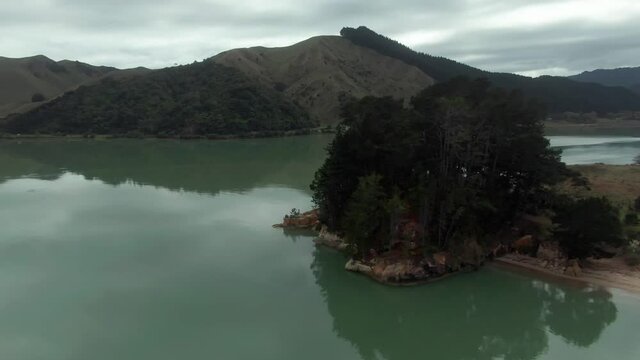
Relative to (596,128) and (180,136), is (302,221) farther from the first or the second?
(596,128)

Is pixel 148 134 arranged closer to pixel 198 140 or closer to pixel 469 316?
pixel 198 140

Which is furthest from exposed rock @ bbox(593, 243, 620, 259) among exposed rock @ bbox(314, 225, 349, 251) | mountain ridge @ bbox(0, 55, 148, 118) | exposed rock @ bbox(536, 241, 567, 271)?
mountain ridge @ bbox(0, 55, 148, 118)

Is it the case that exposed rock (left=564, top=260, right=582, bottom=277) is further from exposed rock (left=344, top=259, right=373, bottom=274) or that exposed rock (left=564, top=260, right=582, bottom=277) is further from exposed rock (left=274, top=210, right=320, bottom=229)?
exposed rock (left=274, top=210, right=320, bottom=229)

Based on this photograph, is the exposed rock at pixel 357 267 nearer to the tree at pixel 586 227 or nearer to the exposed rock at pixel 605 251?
the tree at pixel 586 227

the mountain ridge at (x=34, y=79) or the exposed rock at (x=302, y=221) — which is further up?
the mountain ridge at (x=34, y=79)

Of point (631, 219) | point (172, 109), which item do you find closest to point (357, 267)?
point (631, 219)

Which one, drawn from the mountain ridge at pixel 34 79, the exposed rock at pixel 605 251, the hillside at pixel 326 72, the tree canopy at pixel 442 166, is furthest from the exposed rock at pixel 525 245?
the mountain ridge at pixel 34 79
